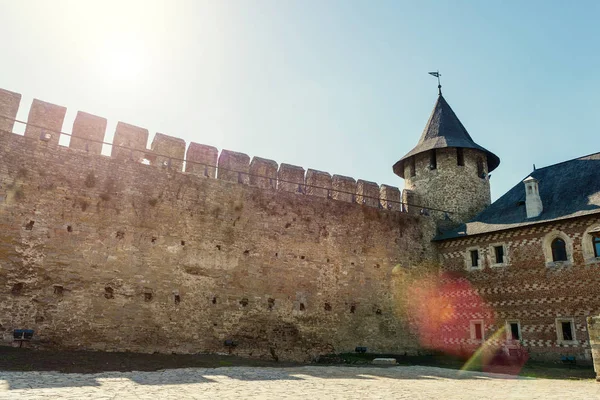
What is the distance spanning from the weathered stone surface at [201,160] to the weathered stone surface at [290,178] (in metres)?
2.16

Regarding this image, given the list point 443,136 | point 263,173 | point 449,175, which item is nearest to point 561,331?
point 449,175

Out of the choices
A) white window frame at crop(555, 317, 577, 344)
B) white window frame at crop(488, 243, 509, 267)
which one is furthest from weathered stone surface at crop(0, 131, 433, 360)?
white window frame at crop(555, 317, 577, 344)

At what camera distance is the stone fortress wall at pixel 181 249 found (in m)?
10.5

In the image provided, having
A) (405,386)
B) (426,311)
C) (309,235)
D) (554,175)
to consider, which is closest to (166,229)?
(309,235)

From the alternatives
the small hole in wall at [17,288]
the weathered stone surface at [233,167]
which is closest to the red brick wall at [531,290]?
the weathered stone surface at [233,167]

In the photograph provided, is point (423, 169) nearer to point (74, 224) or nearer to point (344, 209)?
point (344, 209)

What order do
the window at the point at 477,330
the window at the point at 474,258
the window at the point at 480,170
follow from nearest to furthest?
the window at the point at 477,330
the window at the point at 474,258
the window at the point at 480,170

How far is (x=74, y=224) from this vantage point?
11.0 meters

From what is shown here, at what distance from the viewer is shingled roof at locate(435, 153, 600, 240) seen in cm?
1378

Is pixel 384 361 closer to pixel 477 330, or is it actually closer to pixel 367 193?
pixel 477 330

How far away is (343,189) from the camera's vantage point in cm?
1550

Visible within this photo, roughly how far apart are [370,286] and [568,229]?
6.19 metres

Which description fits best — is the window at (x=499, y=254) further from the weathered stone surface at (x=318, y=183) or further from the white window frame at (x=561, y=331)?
the weathered stone surface at (x=318, y=183)

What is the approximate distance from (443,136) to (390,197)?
417 centimetres
